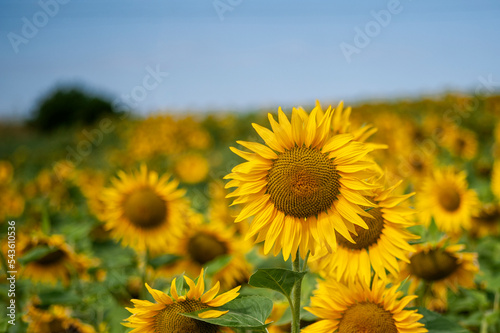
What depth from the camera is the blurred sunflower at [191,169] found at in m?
7.44

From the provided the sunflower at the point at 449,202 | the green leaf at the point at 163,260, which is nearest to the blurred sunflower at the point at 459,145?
the sunflower at the point at 449,202

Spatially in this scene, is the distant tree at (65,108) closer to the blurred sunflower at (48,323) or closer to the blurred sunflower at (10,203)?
the blurred sunflower at (10,203)

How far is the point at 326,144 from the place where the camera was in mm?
1596

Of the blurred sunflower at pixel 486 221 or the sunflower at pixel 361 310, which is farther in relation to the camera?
the blurred sunflower at pixel 486 221

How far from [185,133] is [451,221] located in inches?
229

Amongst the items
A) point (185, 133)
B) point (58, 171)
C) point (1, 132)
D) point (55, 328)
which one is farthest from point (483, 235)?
point (1, 132)

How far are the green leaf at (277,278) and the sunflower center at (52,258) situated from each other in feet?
6.58

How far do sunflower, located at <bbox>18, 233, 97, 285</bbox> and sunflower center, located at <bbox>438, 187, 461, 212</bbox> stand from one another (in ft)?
8.89

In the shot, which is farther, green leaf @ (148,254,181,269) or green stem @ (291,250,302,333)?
green leaf @ (148,254,181,269)

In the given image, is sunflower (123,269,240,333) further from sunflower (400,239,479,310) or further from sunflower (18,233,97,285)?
sunflower (18,233,97,285)

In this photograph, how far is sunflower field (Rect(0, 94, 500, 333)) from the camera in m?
1.57

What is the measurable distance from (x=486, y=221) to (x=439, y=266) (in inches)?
83.9

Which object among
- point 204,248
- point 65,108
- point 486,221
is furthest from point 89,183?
point 65,108

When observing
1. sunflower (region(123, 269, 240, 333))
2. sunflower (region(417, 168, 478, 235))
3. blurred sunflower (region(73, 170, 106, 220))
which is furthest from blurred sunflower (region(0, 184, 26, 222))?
sunflower (region(417, 168, 478, 235))
